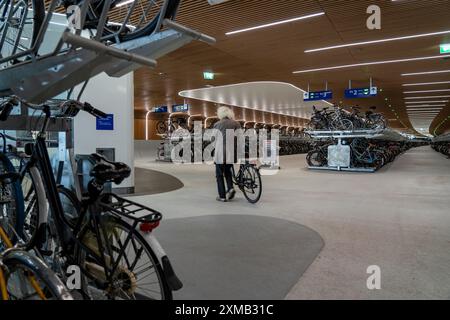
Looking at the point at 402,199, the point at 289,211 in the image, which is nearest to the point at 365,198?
the point at 402,199

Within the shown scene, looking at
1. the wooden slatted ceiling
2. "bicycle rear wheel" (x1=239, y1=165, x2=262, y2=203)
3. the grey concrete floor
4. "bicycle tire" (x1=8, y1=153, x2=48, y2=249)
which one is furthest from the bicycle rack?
the wooden slatted ceiling

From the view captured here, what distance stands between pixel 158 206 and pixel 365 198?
324 centimetres

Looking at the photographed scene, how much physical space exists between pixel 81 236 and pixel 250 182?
367 centimetres

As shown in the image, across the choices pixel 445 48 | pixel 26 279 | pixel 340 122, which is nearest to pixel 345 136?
pixel 340 122

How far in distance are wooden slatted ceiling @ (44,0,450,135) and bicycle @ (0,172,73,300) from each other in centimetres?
499

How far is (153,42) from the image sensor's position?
69.7 inches

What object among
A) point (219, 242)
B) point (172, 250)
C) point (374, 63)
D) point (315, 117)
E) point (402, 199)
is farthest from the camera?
point (315, 117)

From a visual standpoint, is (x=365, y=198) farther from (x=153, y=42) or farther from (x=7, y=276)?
(x=7, y=276)

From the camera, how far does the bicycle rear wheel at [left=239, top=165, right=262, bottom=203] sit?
5148mm

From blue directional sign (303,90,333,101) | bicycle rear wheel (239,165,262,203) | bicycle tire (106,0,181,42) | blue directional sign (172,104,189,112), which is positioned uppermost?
blue directional sign (172,104,189,112)

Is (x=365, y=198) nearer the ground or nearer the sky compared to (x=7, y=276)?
nearer the ground

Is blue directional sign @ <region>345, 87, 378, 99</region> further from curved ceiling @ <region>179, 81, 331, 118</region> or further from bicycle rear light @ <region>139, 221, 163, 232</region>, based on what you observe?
bicycle rear light @ <region>139, 221, 163, 232</region>

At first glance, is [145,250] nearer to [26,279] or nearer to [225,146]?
[26,279]
